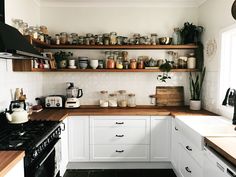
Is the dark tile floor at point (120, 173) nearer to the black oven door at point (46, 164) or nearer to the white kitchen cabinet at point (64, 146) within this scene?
the white kitchen cabinet at point (64, 146)

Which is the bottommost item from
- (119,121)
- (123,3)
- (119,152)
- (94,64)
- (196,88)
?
(119,152)

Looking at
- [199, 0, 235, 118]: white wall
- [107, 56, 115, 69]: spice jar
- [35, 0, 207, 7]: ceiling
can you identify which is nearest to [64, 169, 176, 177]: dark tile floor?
[199, 0, 235, 118]: white wall

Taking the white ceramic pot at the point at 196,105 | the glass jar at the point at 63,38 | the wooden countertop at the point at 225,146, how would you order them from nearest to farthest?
the wooden countertop at the point at 225,146, the white ceramic pot at the point at 196,105, the glass jar at the point at 63,38

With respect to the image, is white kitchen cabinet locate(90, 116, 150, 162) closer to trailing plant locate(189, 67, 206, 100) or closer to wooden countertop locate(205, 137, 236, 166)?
trailing plant locate(189, 67, 206, 100)

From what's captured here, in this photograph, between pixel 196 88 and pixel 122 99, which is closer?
pixel 196 88

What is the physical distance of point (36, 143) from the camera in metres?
1.64

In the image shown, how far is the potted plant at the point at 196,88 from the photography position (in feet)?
10.4

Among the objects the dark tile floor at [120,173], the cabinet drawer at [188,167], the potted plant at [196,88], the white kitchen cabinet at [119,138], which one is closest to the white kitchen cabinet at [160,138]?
the white kitchen cabinet at [119,138]

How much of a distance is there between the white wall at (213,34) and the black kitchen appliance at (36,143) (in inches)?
83.0

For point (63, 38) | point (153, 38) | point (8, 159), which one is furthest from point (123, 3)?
point (8, 159)

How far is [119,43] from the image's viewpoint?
3.31 meters

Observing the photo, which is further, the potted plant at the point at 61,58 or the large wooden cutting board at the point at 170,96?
the large wooden cutting board at the point at 170,96

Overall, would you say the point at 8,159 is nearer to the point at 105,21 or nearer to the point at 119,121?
the point at 119,121

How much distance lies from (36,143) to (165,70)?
2.21 m
